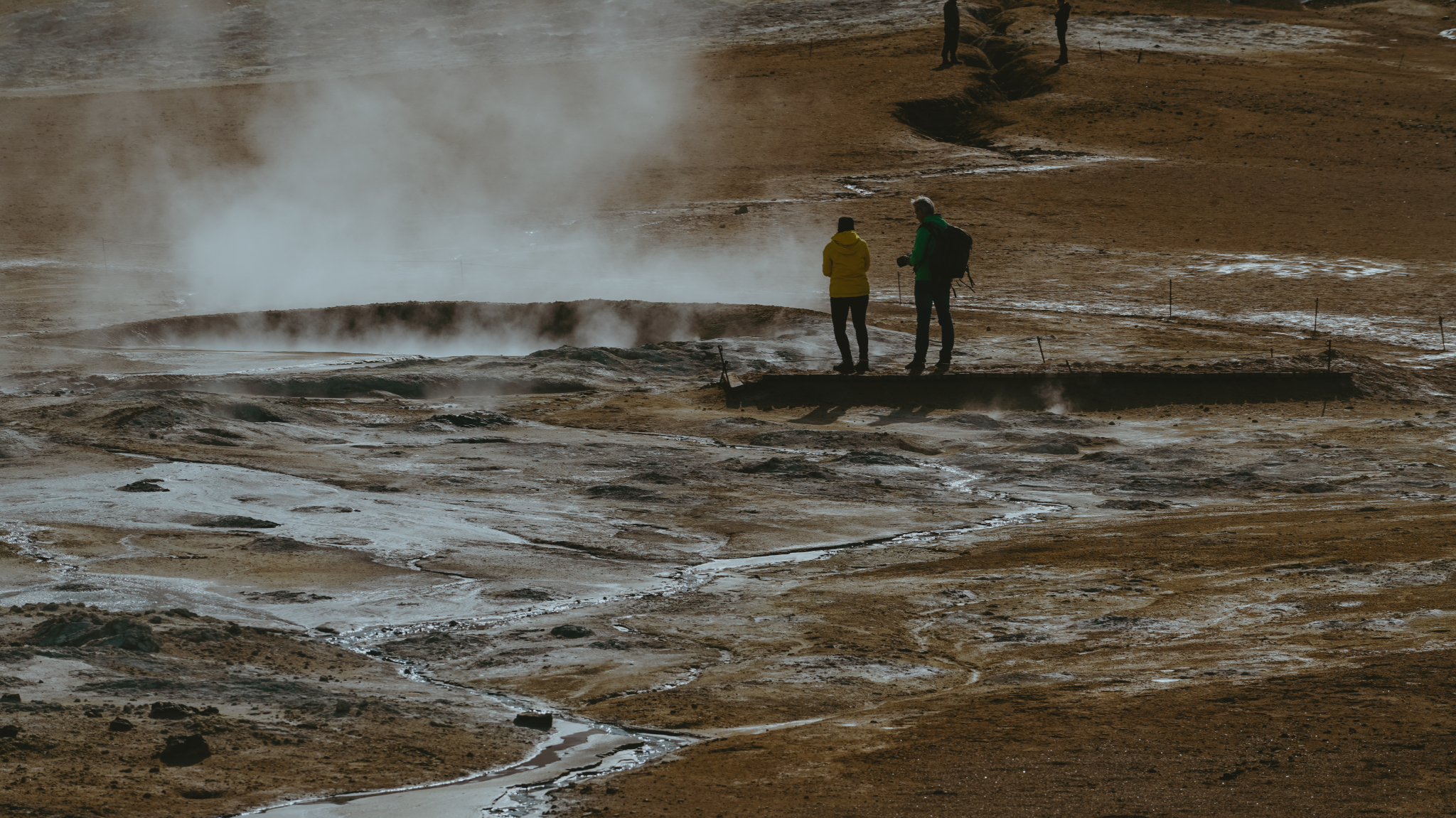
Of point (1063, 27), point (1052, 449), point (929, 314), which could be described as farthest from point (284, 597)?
point (1063, 27)

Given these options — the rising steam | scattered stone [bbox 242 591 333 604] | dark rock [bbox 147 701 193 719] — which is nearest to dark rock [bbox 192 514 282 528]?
scattered stone [bbox 242 591 333 604]

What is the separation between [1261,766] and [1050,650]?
67.4 inches

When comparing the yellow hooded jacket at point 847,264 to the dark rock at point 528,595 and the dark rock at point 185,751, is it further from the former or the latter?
the dark rock at point 185,751

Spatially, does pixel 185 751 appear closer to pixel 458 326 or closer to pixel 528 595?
pixel 528 595

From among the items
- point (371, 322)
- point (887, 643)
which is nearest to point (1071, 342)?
Answer: point (371, 322)

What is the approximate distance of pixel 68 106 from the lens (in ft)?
116

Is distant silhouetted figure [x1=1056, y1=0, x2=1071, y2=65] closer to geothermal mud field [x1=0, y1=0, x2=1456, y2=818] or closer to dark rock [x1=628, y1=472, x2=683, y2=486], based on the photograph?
geothermal mud field [x1=0, y1=0, x2=1456, y2=818]

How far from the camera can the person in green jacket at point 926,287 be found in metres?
12.3

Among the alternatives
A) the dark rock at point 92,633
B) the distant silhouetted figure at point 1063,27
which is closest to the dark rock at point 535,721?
the dark rock at point 92,633

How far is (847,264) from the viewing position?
491 inches

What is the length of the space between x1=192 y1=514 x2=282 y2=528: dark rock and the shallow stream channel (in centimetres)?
183

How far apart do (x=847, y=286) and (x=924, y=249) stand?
0.71 m

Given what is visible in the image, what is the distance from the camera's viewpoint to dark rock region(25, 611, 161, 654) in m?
5.12

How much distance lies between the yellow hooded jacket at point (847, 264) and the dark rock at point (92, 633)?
7.96 m
